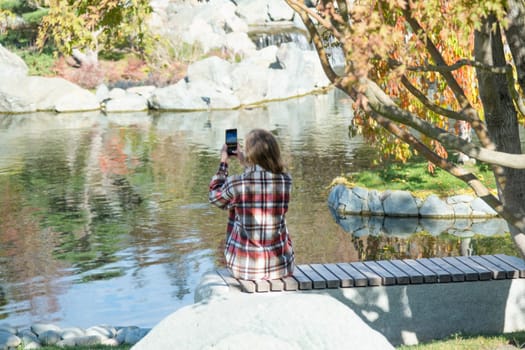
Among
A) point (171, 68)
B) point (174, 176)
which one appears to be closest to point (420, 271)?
point (174, 176)

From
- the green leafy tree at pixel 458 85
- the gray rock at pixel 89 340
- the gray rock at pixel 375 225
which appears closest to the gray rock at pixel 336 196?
the gray rock at pixel 375 225

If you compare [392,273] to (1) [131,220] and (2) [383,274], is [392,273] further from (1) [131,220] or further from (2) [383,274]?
(1) [131,220]

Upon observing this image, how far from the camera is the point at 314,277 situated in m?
7.61

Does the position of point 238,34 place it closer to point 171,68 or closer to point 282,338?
point 171,68

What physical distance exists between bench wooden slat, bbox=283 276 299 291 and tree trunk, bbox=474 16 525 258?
5.92 ft

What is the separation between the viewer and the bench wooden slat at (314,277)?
24.5 ft

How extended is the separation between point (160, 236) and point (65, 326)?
430cm

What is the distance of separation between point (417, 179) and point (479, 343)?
921cm

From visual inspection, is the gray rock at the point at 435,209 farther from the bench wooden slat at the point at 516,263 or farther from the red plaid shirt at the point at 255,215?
the red plaid shirt at the point at 255,215

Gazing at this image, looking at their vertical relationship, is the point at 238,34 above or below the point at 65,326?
above

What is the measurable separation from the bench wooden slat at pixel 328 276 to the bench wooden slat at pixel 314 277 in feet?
0.12

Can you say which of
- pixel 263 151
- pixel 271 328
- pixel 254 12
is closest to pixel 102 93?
pixel 254 12

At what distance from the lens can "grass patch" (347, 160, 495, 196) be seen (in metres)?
15.3

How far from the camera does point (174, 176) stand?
1906cm
